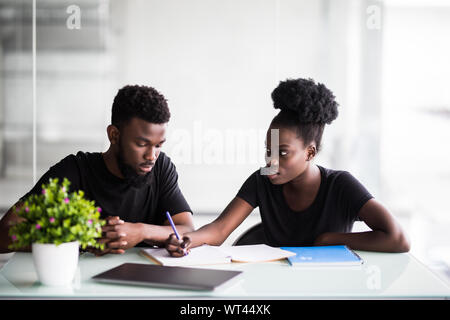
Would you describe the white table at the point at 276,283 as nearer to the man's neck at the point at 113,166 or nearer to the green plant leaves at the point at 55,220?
the green plant leaves at the point at 55,220

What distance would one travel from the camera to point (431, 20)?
409 centimetres

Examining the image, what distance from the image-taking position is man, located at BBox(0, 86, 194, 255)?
209 centimetres

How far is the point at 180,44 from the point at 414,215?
2194 millimetres

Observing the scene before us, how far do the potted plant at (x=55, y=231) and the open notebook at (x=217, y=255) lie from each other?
1.09 feet

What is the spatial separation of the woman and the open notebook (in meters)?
0.19

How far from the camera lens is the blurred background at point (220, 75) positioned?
13.0 ft

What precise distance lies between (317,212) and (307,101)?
1.43 ft

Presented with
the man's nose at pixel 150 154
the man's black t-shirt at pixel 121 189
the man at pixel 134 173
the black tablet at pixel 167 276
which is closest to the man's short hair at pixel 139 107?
the man at pixel 134 173

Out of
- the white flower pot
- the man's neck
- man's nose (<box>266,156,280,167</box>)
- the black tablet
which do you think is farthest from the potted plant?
man's nose (<box>266,156,280,167</box>)

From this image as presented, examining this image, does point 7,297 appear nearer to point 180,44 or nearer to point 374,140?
point 180,44

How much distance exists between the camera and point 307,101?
213cm

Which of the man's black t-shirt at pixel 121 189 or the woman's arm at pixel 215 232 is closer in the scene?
the woman's arm at pixel 215 232

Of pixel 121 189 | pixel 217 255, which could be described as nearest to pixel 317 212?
pixel 217 255

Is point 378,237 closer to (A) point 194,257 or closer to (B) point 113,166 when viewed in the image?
(A) point 194,257
